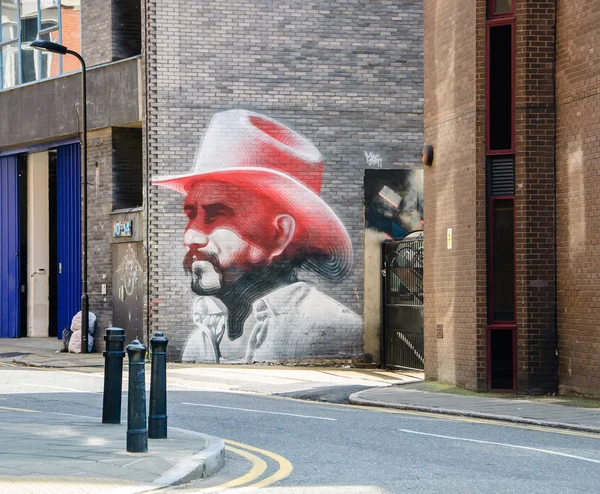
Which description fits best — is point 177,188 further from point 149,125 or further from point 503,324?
point 503,324

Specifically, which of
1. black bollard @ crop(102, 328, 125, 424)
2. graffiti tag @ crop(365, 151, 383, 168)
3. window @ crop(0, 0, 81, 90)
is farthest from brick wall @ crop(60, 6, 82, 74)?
black bollard @ crop(102, 328, 125, 424)

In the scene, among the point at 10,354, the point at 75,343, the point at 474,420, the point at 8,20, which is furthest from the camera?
the point at 8,20

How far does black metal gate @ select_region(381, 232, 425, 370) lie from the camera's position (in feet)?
78.0

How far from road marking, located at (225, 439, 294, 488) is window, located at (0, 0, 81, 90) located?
66.4ft

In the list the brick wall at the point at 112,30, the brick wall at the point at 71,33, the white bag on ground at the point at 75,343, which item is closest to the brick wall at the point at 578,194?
the brick wall at the point at 112,30

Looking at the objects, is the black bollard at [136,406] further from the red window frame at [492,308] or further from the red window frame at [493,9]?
the red window frame at [493,9]

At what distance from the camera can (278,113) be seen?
86.4ft

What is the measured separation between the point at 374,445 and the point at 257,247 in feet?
47.5

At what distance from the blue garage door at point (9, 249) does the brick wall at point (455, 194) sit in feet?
55.5

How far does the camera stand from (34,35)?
32812 mm

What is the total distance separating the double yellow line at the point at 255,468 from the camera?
371 inches

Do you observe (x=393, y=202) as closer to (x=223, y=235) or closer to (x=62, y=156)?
(x=223, y=235)

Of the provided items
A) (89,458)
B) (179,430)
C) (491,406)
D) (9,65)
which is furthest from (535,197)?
(9,65)

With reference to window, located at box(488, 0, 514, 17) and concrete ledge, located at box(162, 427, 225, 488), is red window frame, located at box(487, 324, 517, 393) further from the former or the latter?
concrete ledge, located at box(162, 427, 225, 488)
